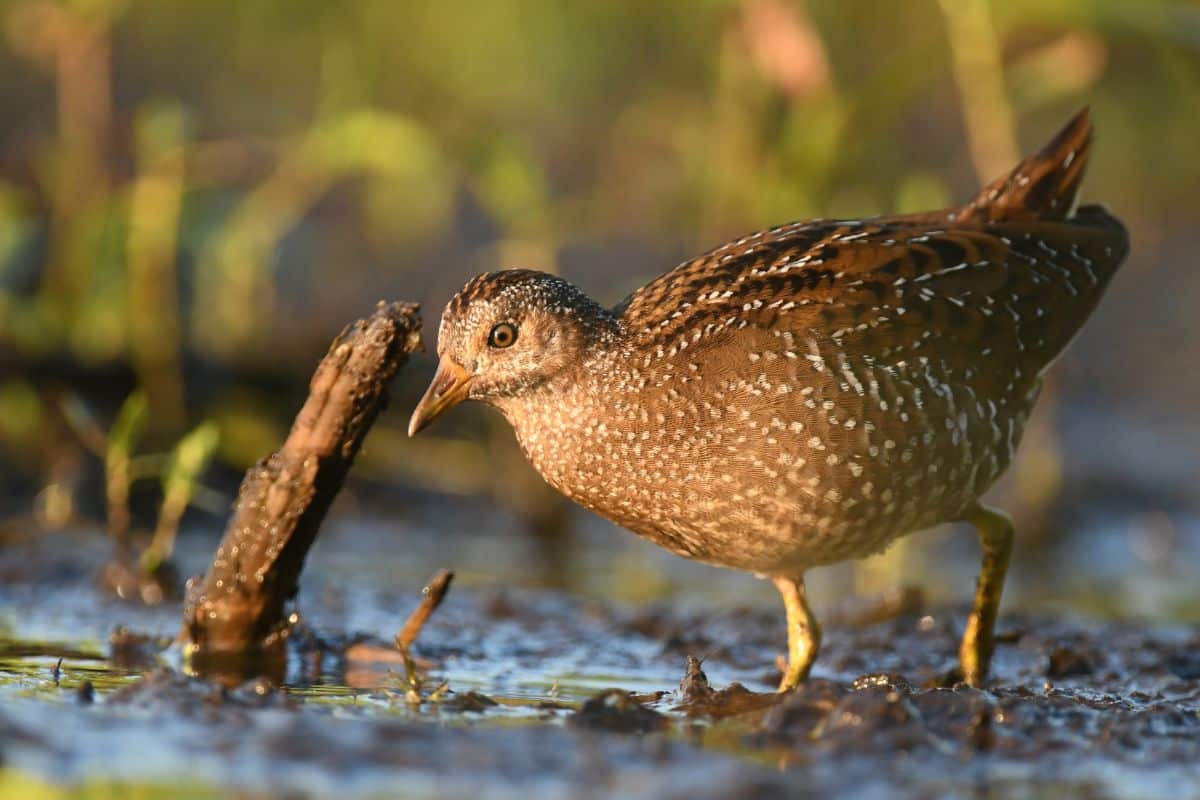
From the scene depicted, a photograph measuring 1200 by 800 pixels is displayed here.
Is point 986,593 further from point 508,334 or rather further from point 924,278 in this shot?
point 508,334

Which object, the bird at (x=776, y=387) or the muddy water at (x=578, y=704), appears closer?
the muddy water at (x=578, y=704)

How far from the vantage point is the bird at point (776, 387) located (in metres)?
5.29

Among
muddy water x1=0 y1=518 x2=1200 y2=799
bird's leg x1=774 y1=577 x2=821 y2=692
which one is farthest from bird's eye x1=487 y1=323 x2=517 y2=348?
bird's leg x1=774 y1=577 x2=821 y2=692

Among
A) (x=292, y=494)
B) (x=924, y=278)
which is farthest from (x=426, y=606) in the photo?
(x=924, y=278)

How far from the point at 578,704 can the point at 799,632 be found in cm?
96

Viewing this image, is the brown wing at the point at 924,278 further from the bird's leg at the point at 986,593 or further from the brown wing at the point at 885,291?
the bird's leg at the point at 986,593

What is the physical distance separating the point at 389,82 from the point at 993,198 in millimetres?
6698

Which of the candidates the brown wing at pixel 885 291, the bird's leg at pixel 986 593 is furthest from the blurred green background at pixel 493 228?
the bird's leg at pixel 986 593

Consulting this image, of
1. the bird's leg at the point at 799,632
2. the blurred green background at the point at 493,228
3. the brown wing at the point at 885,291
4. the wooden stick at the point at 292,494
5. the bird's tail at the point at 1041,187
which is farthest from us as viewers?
the blurred green background at the point at 493,228

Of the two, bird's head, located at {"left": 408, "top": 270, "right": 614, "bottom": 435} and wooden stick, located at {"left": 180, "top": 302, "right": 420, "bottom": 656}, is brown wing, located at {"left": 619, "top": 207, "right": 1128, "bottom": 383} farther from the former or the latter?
wooden stick, located at {"left": 180, "top": 302, "right": 420, "bottom": 656}

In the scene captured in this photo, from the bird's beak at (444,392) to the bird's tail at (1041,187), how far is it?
5.83 ft

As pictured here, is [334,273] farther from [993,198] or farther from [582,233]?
[993,198]

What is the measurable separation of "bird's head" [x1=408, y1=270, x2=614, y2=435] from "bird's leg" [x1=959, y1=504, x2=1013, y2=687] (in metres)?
1.44

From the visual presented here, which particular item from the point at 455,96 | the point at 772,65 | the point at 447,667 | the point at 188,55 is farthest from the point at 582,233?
the point at 188,55
